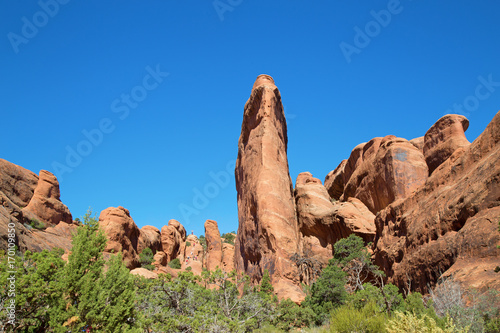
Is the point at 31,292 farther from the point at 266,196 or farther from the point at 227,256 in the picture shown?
the point at 227,256

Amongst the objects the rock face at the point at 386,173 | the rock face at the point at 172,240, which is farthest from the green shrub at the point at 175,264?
the rock face at the point at 386,173

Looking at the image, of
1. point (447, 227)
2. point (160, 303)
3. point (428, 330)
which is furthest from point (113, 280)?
point (447, 227)

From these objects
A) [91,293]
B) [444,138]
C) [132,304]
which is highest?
[444,138]

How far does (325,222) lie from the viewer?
36.9 m

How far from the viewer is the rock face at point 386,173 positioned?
105 ft

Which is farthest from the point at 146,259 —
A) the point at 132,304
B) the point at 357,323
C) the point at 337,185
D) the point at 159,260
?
the point at 357,323

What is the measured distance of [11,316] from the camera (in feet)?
37.2

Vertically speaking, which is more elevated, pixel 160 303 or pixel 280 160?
pixel 280 160

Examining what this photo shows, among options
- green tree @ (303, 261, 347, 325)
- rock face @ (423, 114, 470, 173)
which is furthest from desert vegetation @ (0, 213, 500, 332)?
rock face @ (423, 114, 470, 173)

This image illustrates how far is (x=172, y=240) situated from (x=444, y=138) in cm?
4732

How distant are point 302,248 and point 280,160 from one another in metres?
10.5

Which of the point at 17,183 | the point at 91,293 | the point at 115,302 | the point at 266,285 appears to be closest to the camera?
the point at 91,293

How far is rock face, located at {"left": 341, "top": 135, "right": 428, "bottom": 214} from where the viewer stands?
31906 mm

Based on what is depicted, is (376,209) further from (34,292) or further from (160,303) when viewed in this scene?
(34,292)
